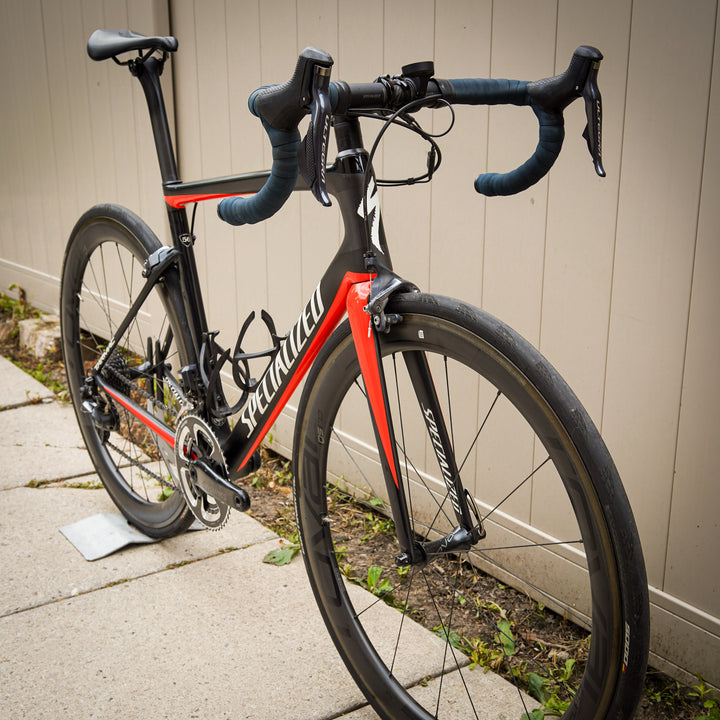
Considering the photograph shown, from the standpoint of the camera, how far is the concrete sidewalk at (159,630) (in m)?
1.92

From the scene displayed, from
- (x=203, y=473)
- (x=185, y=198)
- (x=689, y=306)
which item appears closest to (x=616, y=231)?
(x=689, y=306)

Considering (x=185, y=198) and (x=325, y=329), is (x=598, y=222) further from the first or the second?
(x=185, y=198)

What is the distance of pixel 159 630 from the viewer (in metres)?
2.19

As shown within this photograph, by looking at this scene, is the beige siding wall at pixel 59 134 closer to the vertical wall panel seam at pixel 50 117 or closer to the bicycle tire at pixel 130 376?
the vertical wall panel seam at pixel 50 117

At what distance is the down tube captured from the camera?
166 centimetres

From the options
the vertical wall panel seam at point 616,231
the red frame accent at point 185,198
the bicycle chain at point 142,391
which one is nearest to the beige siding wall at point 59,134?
the bicycle chain at point 142,391

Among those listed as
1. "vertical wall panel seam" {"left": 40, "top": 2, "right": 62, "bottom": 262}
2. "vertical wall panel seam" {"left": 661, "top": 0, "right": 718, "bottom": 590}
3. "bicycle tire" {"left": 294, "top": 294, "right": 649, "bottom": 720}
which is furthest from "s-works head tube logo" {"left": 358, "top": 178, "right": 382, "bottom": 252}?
"vertical wall panel seam" {"left": 40, "top": 2, "right": 62, "bottom": 262}

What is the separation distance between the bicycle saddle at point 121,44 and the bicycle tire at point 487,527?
94 centimetres

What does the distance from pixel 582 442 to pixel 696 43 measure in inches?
36.3

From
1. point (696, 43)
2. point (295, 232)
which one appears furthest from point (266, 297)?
point (696, 43)

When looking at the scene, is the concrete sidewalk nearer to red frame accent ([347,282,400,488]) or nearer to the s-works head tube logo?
red frame accent ([347,282,400,488])

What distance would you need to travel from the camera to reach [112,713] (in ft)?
6.18

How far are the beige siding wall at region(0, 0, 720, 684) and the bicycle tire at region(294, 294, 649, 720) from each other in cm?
24

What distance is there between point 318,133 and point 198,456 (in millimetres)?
1161
